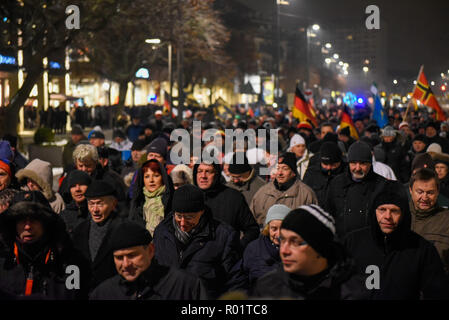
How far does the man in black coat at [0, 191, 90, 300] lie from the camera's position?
15.4 ft

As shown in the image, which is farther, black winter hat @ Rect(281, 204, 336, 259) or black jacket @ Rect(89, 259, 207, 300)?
black jacket @ Rect(89, 259, 207, 300)

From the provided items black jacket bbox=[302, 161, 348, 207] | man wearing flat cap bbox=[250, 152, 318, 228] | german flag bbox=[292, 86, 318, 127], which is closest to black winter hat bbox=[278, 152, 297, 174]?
man wearing flat cap bbox=[250, 152, 318, 228]

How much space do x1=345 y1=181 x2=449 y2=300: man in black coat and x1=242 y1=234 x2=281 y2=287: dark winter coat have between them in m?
0.85

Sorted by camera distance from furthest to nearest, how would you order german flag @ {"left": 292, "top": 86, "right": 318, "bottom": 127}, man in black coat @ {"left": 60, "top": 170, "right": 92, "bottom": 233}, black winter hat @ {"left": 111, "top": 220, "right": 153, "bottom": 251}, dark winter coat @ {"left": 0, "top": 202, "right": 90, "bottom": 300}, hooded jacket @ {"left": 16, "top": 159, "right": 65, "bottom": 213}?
german flag @ {"left": 292, "top": 86, "right": 318, "bottom": 127} < hooded jacket @ {"left": 16, "top": 159, "right": 65, "bottom": 213} < man in black coat @ {"left": 60, "top": 170, "right": 92, "bottom": 233} < dark winter coat @ {"left": 0, "top": 202, "right": 90, "bottom": 300} < black winter hat @ {"left": 111, "top": 220, "right": 153, "bottom": 251}

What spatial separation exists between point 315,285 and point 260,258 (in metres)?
2.26

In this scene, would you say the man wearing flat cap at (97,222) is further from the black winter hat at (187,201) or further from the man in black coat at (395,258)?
the man in black coat at (395,258)

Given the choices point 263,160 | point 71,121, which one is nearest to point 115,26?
point 71,121

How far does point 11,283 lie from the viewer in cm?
471

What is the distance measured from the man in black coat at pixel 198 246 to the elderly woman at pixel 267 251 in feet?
0.87

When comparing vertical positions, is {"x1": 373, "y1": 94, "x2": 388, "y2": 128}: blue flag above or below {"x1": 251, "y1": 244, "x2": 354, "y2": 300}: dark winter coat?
above

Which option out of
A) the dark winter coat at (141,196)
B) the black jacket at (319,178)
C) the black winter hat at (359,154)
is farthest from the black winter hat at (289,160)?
the dark winter coat at (141,196)

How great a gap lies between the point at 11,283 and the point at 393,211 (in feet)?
8.46

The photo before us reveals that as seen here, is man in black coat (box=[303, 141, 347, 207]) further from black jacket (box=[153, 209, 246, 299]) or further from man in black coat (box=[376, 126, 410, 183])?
man in black coat (box=[376, 126, 410, 183])

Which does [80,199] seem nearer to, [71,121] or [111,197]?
[111,197]
